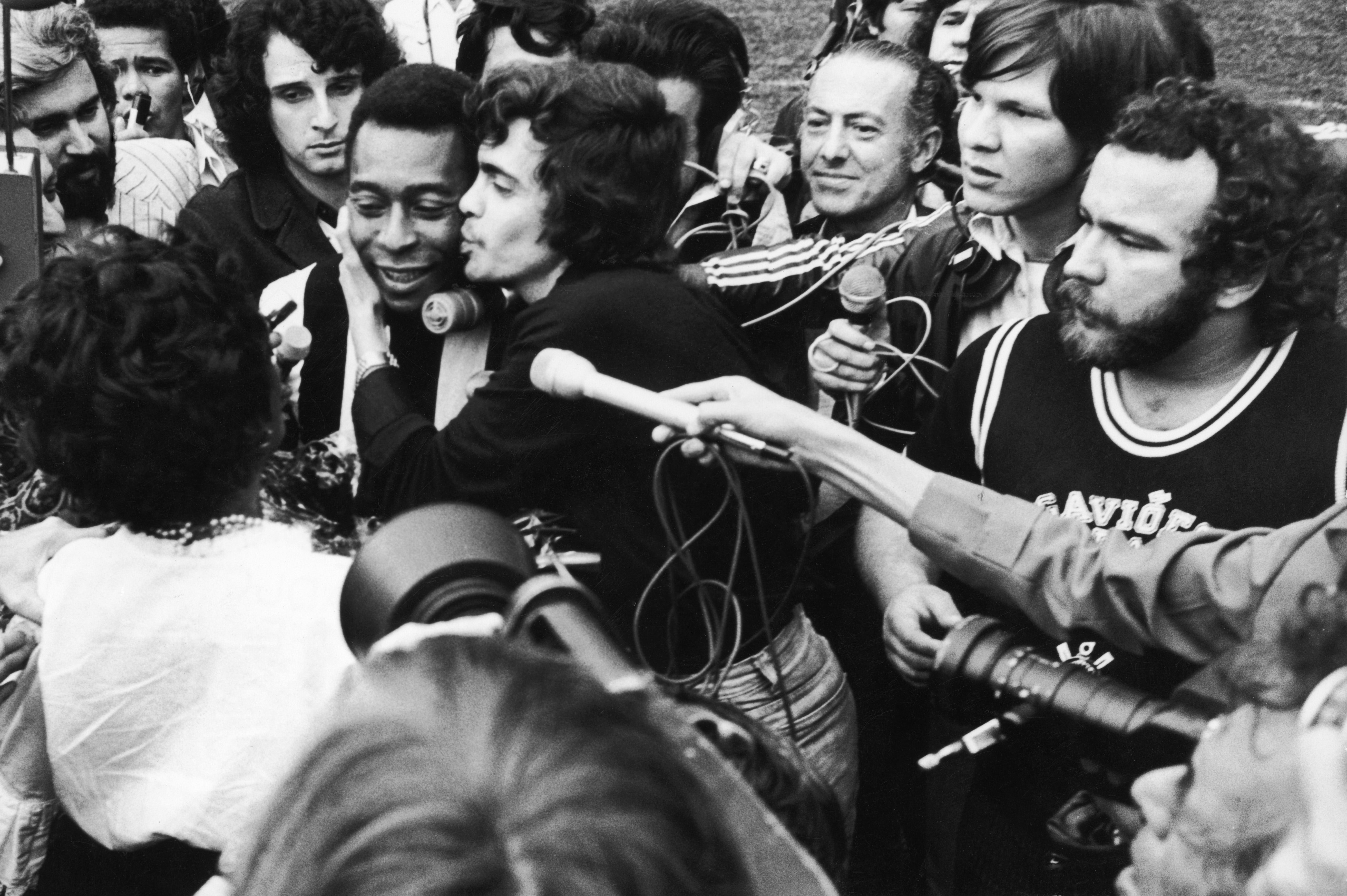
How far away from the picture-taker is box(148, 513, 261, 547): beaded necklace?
74.6 inches

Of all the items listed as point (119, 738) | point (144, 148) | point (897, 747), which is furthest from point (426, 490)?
point (144, 148)

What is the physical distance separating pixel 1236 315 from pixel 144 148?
3.18m

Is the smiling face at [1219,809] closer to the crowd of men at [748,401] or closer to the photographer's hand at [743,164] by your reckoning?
the crowd of men at [748,401]

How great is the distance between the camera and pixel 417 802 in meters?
0.75

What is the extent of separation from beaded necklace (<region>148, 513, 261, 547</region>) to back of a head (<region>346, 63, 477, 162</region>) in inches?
46.1

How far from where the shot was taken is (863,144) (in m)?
3.58

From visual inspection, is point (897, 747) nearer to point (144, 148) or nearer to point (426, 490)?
point (426, 490)

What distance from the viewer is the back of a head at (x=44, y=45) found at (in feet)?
10.9

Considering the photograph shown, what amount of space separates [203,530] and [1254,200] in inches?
60.8

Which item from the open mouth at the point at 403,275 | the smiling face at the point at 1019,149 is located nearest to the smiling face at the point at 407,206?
the open mouth at the point at 403,275

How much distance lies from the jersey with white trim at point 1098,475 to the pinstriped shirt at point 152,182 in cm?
236

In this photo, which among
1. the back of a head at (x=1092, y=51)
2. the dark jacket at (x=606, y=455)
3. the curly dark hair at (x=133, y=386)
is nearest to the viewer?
the curly dark hair at (x=133, y=386)

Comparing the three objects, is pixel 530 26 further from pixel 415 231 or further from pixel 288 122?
pixel 415 231

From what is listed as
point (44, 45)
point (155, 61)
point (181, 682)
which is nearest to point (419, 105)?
point (44, 45)
